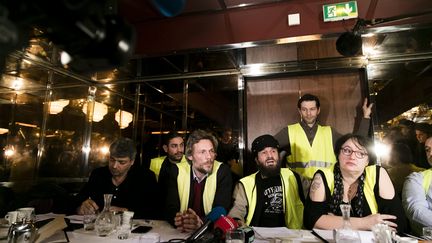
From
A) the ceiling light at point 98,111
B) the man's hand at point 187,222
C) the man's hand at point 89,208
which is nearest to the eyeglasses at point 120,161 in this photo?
the man's hand at point 89,208

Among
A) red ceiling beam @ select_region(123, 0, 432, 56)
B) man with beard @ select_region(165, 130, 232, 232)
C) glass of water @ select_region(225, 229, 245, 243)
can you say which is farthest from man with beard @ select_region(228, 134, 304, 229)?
red ceiling beam @ select_region(123, 0, 432, 56)

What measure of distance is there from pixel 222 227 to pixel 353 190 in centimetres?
128

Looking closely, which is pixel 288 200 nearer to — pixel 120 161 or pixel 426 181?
pixel 426 181

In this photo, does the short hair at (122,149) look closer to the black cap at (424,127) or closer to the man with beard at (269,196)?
the man with beard at (269,196)

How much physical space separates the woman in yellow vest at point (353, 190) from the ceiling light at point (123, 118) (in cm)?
346

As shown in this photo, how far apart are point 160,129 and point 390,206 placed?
3.81 meters

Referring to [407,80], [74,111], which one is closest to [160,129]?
[74,111]

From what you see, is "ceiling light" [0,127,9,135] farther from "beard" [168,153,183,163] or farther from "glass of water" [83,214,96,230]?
"glass of water" [83,214,96,230]

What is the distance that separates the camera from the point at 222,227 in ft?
4.74

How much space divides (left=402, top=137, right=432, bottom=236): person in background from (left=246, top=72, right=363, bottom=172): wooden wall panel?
3.93 ft

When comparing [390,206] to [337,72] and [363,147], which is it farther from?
[337,72]

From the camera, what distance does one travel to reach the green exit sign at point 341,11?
9.18 ft

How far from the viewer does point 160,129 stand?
4848 millimetres

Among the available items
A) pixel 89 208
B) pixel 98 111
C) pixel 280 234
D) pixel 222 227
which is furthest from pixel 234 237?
pixel 98 111
